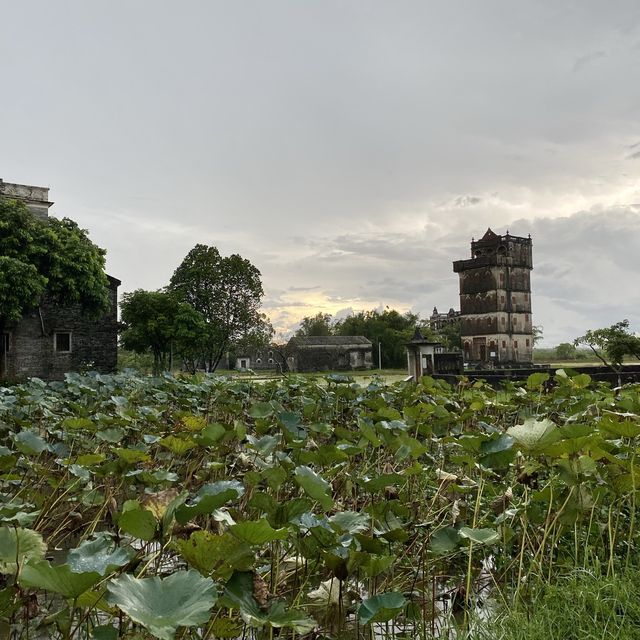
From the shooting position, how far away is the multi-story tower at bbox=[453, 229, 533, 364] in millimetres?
50312

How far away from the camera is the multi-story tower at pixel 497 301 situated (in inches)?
1981

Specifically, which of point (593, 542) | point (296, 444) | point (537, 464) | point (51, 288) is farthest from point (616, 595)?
point (51, 288)

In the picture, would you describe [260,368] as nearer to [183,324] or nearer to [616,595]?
[183,324]

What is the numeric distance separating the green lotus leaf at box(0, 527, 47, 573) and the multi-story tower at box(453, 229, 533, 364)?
166ft

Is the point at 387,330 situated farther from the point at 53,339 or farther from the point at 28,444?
the point at 28,444

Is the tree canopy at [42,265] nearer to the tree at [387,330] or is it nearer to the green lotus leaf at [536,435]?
the green lotus leaf at [536,435]

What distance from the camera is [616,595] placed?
250 cm

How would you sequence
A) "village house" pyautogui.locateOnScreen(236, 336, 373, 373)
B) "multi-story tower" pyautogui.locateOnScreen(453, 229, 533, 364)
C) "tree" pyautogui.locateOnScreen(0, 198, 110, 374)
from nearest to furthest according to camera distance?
"tree" pyautogui.locateOnScreen(0, 198, 110, 374) < "multi-story tower" pyautogui.locateOnScreen(453, 229, 533, 364) < "village house" pyautogui.locateOnScreen(236, 336, 373, 373)

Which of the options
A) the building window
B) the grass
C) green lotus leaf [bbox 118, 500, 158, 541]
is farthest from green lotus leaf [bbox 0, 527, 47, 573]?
the building window

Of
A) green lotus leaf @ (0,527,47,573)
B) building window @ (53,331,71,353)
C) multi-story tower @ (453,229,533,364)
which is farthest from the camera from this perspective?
multi-story tower @ (453,229,533,364)

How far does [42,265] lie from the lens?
18.4 metres

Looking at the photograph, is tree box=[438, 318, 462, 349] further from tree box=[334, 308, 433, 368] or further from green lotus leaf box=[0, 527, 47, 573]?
green lotus leaf box=[0, 527, 47, 573]

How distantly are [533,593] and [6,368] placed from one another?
887 inches

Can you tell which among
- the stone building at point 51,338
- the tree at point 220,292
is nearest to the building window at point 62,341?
the stone building at point 51,338
